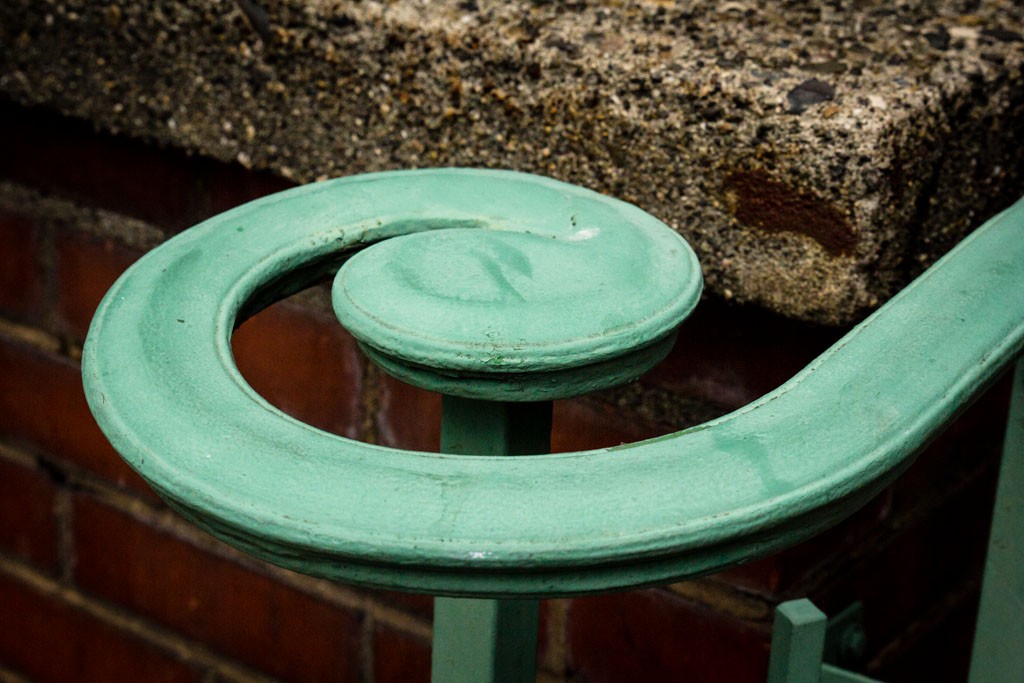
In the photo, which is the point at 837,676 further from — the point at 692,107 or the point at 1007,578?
the point at 692,107

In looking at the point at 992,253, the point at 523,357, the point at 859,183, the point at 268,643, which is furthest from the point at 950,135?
the point at 268,643

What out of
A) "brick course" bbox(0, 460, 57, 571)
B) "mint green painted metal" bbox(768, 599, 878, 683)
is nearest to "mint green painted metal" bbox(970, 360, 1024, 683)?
"mint green painted metal" bbox(768, 599, 878, 683)

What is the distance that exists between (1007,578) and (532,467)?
0.30 m

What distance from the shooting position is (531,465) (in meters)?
0.30

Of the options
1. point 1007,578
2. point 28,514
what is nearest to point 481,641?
point 1007,578

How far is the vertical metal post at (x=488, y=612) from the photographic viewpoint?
397 millimetres

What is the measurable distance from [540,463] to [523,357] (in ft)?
0.20

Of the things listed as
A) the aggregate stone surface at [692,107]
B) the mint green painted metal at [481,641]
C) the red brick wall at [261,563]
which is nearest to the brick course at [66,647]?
the red brick wall at [261,563]

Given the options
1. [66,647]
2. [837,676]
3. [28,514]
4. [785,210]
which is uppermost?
[785,210]

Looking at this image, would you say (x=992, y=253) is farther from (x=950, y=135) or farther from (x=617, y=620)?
(x=617, y=620)

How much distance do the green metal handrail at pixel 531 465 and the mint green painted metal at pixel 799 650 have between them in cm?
19

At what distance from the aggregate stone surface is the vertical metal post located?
0.73 ft

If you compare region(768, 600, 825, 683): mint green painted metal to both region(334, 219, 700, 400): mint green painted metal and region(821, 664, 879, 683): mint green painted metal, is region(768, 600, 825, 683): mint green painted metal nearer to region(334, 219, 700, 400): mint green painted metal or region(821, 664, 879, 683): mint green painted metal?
region(821, 664, 879, 683): mint green painted metal

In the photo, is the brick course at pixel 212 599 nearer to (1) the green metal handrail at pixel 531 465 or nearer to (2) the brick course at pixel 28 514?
(2) the brick course at pixel 28 514
